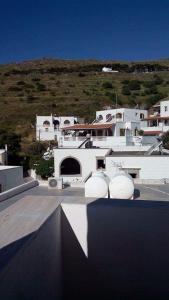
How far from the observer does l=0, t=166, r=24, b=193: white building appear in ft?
A: 56.9

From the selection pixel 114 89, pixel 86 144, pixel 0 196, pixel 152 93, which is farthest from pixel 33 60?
→ pixel 0 196

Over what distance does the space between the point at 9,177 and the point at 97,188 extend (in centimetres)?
1020

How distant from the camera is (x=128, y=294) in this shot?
293 inches

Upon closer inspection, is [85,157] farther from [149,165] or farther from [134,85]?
[134,85]

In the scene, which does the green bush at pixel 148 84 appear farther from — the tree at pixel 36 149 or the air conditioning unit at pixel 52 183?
the air conditioning unit at pixel 52 183

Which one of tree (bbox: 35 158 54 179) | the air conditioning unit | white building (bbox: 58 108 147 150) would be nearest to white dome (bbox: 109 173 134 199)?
the air conditioning unit

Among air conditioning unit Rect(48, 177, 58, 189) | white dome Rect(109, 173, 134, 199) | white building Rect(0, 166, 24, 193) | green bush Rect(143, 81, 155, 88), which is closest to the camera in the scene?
white dome Rect(109, 173, 134, 199)

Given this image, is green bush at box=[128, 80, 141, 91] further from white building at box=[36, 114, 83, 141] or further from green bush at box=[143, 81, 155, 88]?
white building at box=[36, 114, 83, 141]

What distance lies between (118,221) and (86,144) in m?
18.2

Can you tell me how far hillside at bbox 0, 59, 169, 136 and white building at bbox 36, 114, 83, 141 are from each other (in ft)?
10.7

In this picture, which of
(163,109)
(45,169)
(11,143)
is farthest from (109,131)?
(163,109)

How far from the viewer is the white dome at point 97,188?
30.3 feet

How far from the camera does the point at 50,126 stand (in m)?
42.2

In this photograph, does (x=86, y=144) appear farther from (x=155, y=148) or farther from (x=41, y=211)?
(x=41, y=211)
